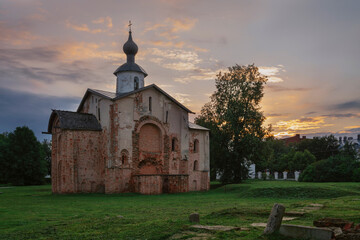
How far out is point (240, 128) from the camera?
3425cm

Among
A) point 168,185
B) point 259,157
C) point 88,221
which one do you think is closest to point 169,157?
point 168,185

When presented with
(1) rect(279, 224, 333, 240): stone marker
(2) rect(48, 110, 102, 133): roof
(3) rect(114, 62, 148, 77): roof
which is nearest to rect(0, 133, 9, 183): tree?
(2) rect(48, 110, 102, 133): roof

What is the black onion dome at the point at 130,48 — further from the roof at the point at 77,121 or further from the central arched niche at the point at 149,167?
the central arched niche at the point at 149,167

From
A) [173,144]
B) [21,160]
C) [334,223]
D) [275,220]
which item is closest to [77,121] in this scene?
[173,144]

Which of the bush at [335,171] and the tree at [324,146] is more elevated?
the tree at [324,146]

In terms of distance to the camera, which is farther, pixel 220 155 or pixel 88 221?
pixel 220 155

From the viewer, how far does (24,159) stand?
1991 inches

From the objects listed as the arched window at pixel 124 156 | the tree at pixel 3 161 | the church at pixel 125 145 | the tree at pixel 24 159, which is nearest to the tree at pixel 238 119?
the church at pixel 125 145

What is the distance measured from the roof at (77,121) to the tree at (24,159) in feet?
81.4

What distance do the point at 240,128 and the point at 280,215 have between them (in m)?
27.6

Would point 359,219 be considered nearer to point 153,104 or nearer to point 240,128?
point 153,104

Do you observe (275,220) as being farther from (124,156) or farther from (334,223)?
(124,156)

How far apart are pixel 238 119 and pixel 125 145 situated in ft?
40.8

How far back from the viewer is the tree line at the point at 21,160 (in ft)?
165
